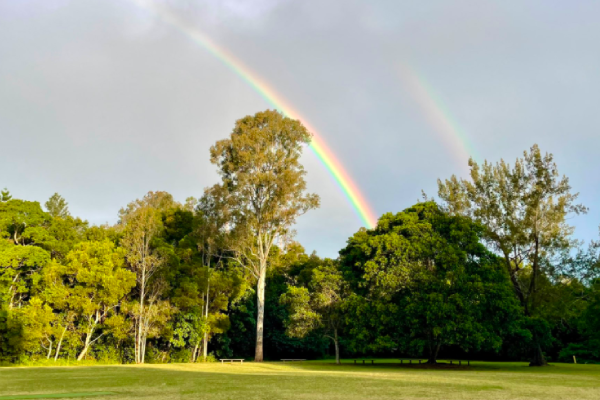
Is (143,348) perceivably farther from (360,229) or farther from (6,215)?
(360,229)

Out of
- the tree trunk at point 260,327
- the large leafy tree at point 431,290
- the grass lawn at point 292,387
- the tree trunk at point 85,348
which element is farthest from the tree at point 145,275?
the grass lawn at point 292,387

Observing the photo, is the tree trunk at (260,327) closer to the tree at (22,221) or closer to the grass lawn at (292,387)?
the tree at (22,221)

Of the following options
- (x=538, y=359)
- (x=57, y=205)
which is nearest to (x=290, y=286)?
(x=538, y=359)

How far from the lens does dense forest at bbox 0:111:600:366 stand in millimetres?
31969

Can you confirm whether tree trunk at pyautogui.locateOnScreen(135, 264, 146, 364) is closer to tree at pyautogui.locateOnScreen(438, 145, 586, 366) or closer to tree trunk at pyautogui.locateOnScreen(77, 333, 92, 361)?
tree trunk at pyautogui.locateOnScreen(77, 333, 92, 361)

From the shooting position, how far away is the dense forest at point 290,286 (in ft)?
105

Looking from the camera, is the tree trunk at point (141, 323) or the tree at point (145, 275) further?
the tree at point (145, 275)

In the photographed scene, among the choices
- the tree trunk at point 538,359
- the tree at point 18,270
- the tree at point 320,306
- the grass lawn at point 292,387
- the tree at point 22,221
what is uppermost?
the tree at point 22,221

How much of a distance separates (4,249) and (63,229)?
5675 mm

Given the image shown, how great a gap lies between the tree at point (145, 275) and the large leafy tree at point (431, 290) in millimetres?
16818

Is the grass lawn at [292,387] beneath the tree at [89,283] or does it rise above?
beneath

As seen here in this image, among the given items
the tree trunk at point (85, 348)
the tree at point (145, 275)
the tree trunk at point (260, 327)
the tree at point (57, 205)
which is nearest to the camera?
the tree trunk at point (85, 348)

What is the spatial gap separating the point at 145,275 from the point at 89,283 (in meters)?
4.69

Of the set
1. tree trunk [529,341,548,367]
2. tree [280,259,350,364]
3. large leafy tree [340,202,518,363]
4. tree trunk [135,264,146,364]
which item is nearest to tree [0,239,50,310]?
tree trunk [135,264,146,364]
